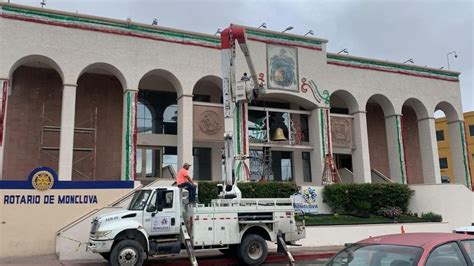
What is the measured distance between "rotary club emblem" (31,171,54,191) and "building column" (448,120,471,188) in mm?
25141

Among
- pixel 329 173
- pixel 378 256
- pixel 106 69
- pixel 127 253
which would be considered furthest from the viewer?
pixel 329 173

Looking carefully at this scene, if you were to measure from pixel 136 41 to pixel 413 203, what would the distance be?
17.1 metres

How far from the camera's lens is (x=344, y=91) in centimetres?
2723

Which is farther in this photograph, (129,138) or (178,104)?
(178,104)

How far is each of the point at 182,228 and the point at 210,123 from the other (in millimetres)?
10802

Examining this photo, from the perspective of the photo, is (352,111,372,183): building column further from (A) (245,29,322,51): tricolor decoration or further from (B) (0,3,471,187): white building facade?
(A) (245,29,322,51): tricolor decoration

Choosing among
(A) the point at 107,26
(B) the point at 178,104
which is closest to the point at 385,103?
(B) the point at 178,104

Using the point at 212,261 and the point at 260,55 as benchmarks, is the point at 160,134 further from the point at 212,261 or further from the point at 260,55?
the point at 212,261

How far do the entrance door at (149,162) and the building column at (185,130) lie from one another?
8.47ft

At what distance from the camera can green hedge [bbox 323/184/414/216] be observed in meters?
23.2

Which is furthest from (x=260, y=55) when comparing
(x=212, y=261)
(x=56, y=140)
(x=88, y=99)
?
(x=212, y=261)

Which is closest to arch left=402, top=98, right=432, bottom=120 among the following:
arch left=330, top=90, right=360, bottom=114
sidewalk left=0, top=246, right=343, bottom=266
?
arch left=330, top=90, right=360, bottom=114

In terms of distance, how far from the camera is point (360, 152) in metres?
26.9

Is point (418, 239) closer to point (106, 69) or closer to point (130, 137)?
point (130, 137)
